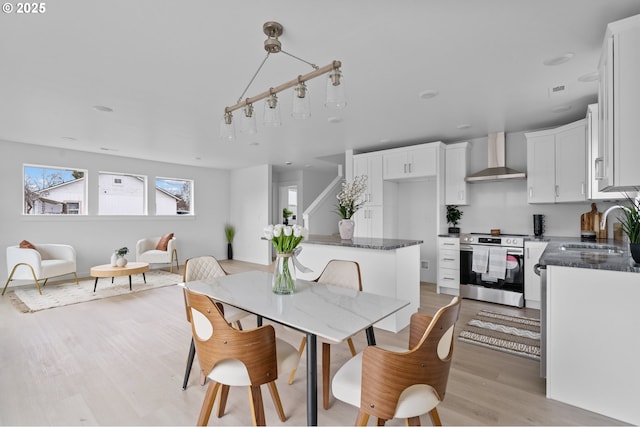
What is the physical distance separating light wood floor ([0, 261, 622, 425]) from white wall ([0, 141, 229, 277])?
248 centimetres

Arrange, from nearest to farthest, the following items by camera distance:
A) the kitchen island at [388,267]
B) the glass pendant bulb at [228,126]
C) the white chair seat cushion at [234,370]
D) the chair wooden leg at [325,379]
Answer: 1. the white chair seat cushion at [234,370]
2. the chair wooden leg at [325,379]
3. the glass pendant bulb at [228,126]
4. the kitchen island at [388,267]

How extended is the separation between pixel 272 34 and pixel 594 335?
2738mm

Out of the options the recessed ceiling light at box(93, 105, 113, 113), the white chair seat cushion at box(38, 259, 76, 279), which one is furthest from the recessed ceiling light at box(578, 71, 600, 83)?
the white chair seat cushion at box(38, 259, 76, 279)

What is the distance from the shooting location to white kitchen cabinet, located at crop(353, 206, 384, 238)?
5242 mm

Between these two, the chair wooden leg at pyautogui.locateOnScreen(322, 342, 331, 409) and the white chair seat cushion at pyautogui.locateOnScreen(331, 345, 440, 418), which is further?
the chair wooden leg at pyautogui.locateOnScreen(322, 342, 331, 409)

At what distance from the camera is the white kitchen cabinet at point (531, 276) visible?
381cm

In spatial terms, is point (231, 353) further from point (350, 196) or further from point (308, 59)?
point (350, 196)

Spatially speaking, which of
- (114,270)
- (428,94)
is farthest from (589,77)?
(114,270)

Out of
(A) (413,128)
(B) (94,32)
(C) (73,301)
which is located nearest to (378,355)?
(B) (94,32)

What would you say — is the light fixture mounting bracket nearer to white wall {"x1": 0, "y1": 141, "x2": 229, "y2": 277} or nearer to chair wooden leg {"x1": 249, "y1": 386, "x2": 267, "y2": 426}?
chair wooden leg {"x1": 249, "y1": 386, "x2": 267, "y2": 426}

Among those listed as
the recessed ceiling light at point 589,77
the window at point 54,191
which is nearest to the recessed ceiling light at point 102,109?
the window at point 54,191

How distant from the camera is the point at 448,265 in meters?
4.54

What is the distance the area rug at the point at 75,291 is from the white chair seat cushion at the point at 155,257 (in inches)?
12.6

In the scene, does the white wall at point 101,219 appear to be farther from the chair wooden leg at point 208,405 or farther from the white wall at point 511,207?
the white wall at point 511,207
